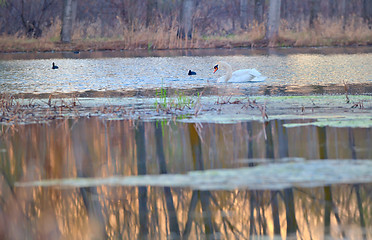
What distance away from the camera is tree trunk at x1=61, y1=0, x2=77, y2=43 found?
83.0ft

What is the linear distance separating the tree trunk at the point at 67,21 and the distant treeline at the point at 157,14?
0.04 meters

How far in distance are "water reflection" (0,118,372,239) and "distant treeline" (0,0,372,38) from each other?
17.3 metres

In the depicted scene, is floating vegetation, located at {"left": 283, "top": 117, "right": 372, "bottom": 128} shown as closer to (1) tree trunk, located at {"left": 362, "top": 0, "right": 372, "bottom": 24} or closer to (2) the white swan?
(2) the white swan

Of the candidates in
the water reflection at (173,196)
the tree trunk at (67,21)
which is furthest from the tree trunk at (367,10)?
the water reflection at (173,196)

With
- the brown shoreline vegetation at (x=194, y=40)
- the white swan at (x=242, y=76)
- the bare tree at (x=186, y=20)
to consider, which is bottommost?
the white swan at (x=242, y=76)

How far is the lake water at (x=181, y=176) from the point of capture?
308 centimetres

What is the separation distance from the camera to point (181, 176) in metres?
4.01

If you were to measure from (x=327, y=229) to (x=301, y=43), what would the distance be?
21.0m

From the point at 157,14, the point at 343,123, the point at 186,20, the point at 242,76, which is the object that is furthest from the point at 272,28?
the point at 343,123

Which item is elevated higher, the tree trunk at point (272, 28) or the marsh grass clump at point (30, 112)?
the tree trunk at point (272, 28)

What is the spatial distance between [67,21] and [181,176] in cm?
2223

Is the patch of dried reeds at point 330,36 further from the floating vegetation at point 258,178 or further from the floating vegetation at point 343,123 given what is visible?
the floating vegetation at point 258,178

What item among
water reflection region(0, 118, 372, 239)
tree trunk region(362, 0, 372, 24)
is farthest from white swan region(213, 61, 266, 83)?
tree trunk region(362, 0, 372, 24)

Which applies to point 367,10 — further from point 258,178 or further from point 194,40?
point 258,178
